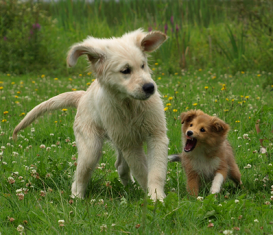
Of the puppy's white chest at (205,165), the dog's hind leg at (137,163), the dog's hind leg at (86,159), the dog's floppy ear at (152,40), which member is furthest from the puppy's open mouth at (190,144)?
the dog's floppy ear at (152,40)

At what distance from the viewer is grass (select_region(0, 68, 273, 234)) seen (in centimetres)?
308

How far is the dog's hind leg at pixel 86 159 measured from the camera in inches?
171

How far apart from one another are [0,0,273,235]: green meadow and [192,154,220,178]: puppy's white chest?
19 centimetres

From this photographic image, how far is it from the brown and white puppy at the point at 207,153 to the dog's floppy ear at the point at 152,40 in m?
0.91

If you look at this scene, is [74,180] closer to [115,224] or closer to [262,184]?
[115,224]

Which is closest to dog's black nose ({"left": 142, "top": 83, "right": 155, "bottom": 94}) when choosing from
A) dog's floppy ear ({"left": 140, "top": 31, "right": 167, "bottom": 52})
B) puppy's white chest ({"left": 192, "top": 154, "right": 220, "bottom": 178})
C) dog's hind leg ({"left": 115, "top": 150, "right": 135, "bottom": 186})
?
dog's floppy ear ({"left": 140, "top": 31, "right": 167, "bottom": 52})

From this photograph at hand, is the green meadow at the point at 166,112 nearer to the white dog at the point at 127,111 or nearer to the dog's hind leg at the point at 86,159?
the dog's hind leg at the point at 86,159

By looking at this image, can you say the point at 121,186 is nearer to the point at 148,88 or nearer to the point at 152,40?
the point at 148,88

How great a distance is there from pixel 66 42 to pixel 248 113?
8727 millimetres

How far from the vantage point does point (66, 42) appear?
13.7 meters

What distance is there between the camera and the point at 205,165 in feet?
14.5

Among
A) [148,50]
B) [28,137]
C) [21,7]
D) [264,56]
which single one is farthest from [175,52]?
[148,50]

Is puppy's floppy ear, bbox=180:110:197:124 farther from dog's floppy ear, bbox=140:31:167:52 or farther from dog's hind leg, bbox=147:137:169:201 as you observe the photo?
dog's floppy ear, bbox=140:31:167:52

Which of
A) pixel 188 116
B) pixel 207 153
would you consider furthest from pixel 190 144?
pixel 188 116
